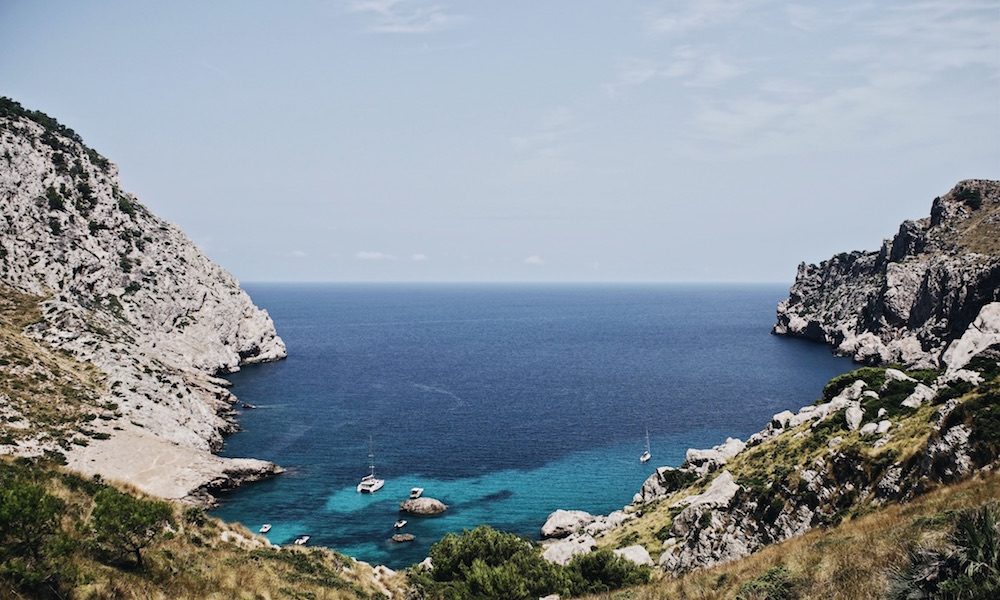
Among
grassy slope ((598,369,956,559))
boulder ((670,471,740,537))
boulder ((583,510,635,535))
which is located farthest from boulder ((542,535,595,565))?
boulder ((670,471,740,537))

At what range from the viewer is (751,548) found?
32875mm

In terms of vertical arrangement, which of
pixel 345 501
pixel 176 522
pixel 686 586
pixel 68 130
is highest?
pixel 68 130

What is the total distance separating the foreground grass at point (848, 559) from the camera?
14586mm

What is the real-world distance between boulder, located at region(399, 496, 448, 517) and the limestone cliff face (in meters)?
111

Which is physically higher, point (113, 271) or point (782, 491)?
point (113, 271)

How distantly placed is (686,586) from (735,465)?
38.4 m

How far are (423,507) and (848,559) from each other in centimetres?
5881

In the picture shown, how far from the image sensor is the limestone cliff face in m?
133

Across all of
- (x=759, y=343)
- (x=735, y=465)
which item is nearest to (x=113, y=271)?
(x=735, y=465)

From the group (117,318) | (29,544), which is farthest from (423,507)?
(117,318)

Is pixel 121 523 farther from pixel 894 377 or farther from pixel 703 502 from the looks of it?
pixel 894 377

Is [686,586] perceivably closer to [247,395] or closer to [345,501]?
[345,501]

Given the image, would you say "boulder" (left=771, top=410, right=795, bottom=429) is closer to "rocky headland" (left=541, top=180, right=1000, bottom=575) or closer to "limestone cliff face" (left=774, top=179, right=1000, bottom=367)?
"rocky headland" (left=541, top=180, right=1000, bottom=575)

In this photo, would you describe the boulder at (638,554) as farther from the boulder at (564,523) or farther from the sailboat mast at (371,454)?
the sailboat mast at (371,454)
